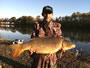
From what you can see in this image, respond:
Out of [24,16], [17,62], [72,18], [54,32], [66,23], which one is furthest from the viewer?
[24,16]

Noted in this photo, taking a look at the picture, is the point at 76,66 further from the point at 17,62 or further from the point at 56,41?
the point at 56,41

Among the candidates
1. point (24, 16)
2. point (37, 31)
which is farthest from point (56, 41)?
point (24, 16)

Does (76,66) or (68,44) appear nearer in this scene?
(68,44)

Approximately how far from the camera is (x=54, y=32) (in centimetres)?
240

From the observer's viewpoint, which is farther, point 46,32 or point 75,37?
point 75,37

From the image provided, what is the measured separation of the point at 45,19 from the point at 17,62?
13.1 ft

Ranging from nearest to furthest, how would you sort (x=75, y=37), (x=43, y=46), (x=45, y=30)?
1. (x=43, y=46)
2. (x=45, y=30)
3. (x=75, y=37)

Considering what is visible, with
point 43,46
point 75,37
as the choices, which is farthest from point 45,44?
point 75,37

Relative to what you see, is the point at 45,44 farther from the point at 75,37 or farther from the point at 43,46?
the point at 75,37

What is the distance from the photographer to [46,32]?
2.38 meters

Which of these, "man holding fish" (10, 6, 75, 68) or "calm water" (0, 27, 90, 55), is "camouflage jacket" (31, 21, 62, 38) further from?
"calm water" (0, 27, 90, 55)

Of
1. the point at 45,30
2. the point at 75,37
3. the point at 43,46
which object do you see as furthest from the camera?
the point at 75,37

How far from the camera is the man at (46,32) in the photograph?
2.28m

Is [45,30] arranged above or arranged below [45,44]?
above
